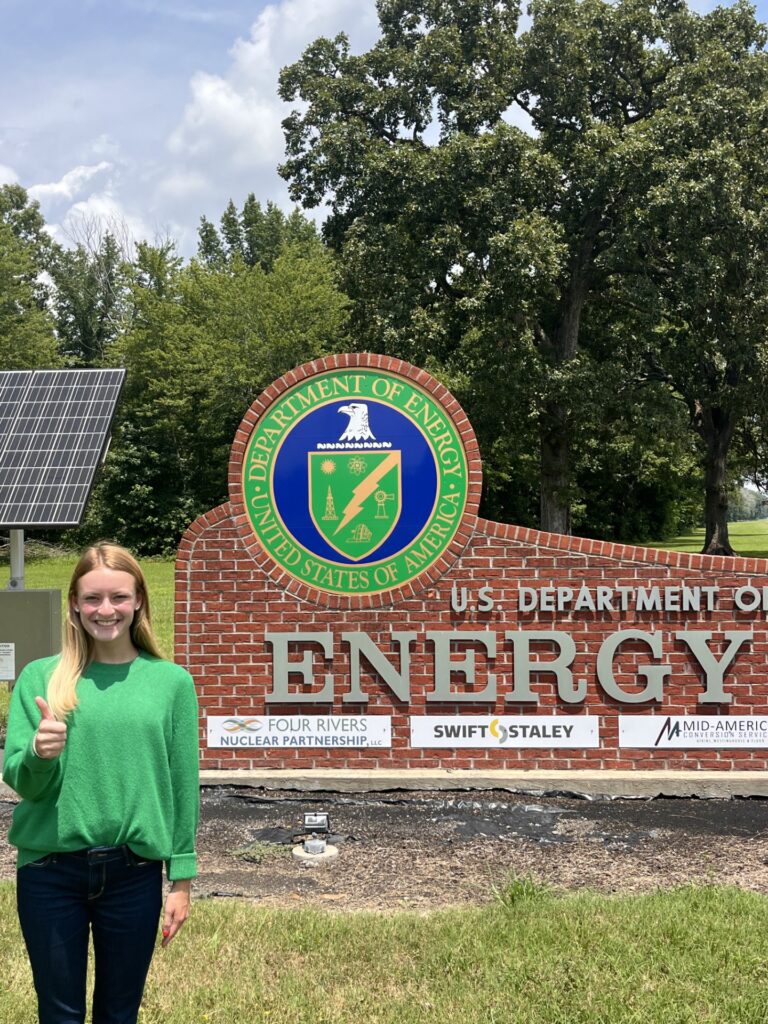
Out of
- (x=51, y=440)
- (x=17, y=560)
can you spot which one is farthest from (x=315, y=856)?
(x=51, y=440)

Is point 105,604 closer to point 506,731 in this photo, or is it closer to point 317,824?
point 317,824

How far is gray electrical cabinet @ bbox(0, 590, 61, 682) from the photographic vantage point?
8312 millimetres

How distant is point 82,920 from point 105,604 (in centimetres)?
91

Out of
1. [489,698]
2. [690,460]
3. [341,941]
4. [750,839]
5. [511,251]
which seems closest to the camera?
[341,941]

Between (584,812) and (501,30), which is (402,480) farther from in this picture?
(501,30)

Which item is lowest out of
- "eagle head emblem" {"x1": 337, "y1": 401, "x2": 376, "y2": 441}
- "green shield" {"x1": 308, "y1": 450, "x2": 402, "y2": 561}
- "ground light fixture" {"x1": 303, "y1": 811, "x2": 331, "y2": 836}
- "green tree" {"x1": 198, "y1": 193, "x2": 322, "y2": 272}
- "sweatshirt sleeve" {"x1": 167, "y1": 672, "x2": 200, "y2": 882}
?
"ground light fixture" {"x1": 303, "y1": 811, "x2": 331, "y2": 836}

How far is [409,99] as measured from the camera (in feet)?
93.0

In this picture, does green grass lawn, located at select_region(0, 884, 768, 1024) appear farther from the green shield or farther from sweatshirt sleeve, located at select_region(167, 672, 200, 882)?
the green shield

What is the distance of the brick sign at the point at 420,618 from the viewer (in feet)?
25.8

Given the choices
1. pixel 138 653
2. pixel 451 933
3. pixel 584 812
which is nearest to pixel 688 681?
pixel 584 812

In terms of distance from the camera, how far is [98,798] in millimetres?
2793

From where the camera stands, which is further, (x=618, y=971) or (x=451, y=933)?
(x=451, y=933)

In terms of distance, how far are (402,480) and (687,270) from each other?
19245 millimetres

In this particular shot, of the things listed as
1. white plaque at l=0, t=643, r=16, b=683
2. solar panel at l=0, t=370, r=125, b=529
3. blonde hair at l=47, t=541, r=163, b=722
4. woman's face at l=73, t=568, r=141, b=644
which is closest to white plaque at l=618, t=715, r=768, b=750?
solar panel at l=0, t=370, r=125, b=529
